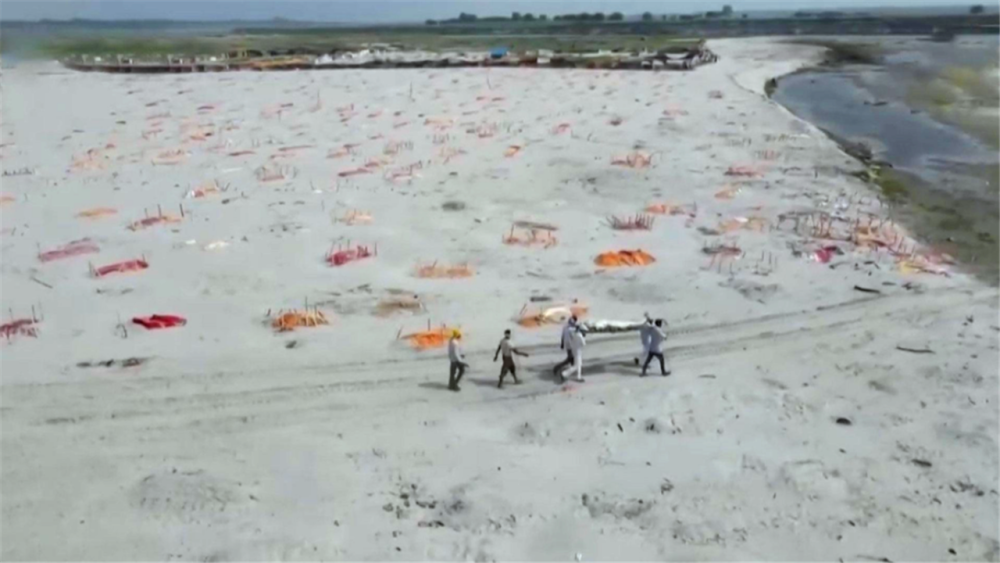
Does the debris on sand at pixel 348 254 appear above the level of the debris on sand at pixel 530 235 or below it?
below

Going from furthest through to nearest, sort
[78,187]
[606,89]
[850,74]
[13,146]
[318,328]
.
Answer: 1. [850,74]
2. [606,89]
3. [13,146]
4. [78,187]
5. [318,328]

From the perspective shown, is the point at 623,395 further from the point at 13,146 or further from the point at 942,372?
the point at 13,146

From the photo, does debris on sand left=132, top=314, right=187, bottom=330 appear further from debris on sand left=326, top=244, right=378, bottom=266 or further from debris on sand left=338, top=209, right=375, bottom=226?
debris on sand left=338, top=209, right=375, bottom=226

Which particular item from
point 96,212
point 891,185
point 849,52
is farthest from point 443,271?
point 849,52

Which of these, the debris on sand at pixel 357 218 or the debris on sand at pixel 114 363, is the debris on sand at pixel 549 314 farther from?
the debris on sand at pixel 357 218

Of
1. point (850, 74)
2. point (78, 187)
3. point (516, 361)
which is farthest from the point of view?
point (850, 74)

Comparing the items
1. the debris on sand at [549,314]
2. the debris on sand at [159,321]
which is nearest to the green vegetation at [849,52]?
the debris on sand at [549,314]

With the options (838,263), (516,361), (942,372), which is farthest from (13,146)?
(942,372)
